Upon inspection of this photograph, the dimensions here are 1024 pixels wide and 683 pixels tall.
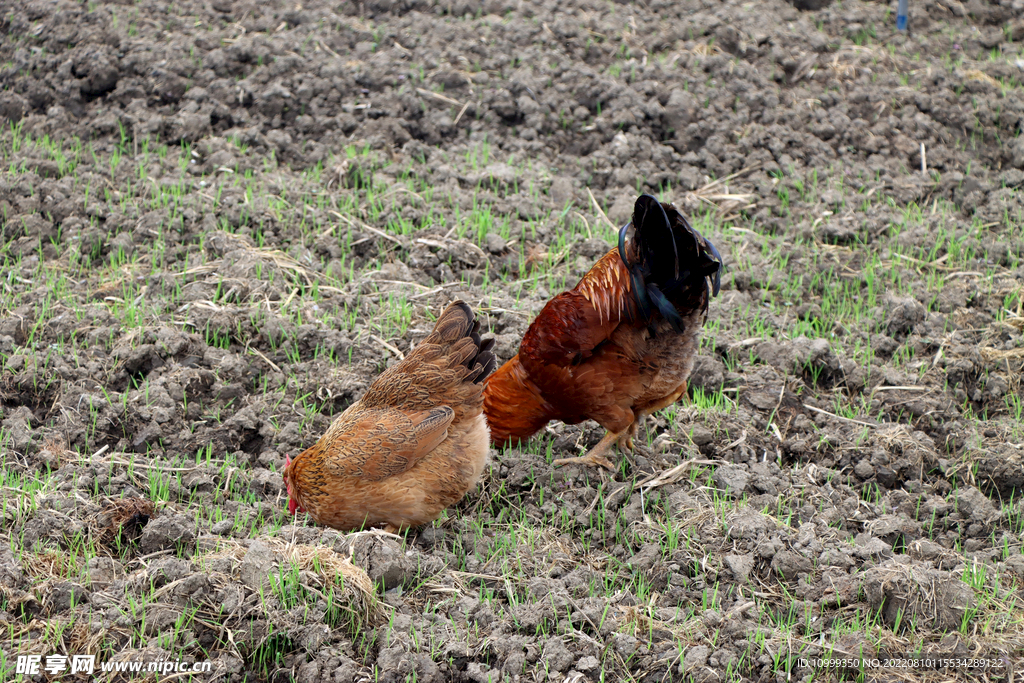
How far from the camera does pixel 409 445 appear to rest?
13.2 ft

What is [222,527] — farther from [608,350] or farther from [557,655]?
[608,350]

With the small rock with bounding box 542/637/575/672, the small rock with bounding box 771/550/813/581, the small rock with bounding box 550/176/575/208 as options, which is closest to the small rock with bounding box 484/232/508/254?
the small rock with bounding box 550/176/575/208

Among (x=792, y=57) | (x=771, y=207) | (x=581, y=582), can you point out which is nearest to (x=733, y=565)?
(x=581, y=582)

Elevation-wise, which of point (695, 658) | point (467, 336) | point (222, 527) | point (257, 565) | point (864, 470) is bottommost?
point (864, 470)

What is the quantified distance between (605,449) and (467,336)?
101cm

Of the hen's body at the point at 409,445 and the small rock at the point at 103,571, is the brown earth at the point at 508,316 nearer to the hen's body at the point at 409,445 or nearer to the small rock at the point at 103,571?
the small rock at the point at 103,571

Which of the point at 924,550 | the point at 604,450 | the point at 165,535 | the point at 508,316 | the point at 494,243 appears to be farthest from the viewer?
the point at 494,243

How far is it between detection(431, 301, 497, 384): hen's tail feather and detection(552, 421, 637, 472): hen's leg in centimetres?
67

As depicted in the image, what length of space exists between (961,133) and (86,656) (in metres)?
7.56

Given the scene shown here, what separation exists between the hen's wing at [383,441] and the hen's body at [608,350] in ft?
1.63

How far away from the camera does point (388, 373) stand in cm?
434

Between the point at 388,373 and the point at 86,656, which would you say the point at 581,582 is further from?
the point at 86,656

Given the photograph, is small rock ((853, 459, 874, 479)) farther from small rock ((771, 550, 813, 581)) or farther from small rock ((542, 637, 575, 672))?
small rock ((542, 637, 575, 672))

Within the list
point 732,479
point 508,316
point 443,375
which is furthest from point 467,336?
point 732,479
